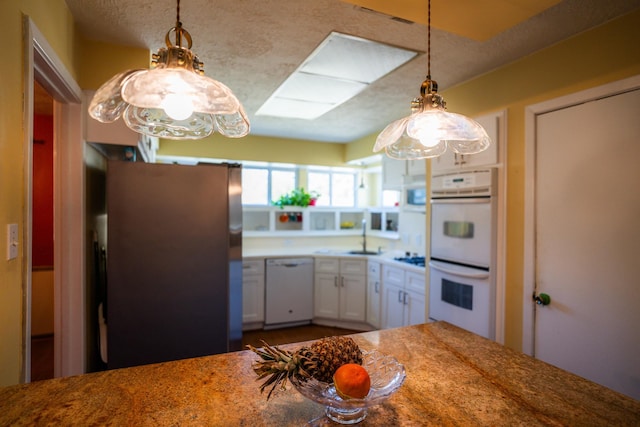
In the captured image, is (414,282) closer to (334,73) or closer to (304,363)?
(334,73)

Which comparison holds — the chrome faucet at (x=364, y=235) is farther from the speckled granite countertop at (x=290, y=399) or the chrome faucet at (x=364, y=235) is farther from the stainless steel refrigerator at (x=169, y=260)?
the speckled granite countertop at (x=290, y=399)

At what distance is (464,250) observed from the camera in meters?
2.54

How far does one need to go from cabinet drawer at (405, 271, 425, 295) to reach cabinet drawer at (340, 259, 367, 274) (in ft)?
2.32

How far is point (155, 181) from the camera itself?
6.97 ft

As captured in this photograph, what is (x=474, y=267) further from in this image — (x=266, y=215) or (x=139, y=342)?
(x=266, y=215)

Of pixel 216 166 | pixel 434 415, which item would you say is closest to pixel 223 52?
pixel 216 166

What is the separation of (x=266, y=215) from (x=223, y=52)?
2578 millimetres

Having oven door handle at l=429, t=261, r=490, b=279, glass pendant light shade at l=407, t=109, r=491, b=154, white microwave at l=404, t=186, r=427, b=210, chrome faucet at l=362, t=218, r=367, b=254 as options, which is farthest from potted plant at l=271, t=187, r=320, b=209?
glass pendant light shade at l=407, t=109, r=491, b=154

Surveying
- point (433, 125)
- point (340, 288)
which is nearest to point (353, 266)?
point (340, 288)

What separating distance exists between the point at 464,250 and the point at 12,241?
8.42 ft

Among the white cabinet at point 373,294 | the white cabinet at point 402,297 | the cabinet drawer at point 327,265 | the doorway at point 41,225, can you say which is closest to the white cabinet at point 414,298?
the white cabinet at point 402,297

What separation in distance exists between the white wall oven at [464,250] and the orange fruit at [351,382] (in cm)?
190

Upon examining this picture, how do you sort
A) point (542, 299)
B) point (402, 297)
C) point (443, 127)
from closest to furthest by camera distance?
point (443, 127) → point (542, 299) → point (402, 297)

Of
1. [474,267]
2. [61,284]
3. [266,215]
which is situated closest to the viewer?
[61,284]
